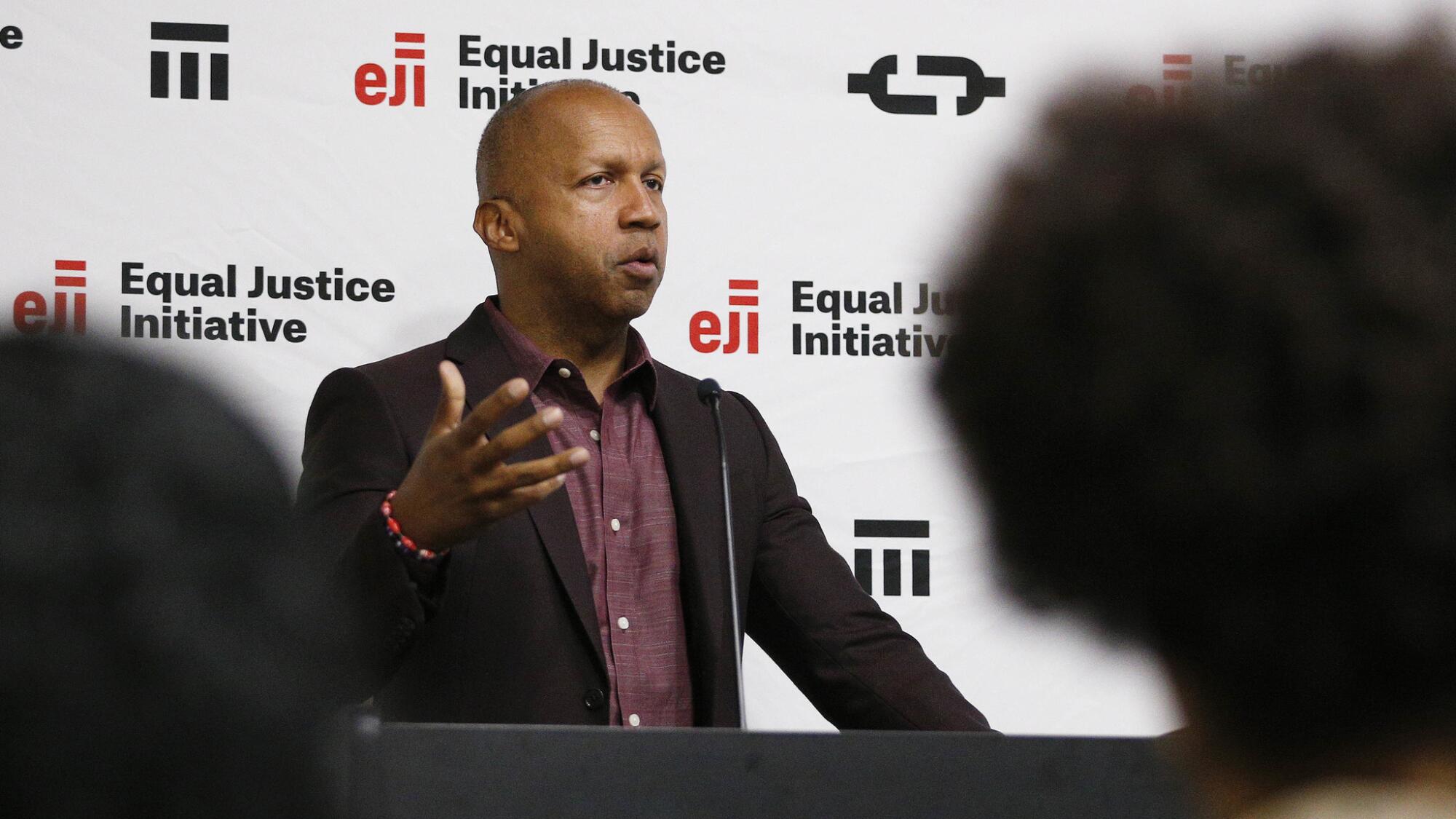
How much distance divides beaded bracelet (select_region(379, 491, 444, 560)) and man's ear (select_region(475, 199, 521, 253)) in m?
0.93

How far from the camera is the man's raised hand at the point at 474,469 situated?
66.0 inches

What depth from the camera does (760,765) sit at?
1301 mm

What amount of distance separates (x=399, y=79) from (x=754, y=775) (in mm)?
2504

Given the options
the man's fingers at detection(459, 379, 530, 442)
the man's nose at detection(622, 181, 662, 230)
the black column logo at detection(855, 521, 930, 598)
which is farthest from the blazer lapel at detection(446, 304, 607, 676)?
the black column logo at detection(855, 521, 930, 598)

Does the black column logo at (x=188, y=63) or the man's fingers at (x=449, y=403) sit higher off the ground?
the black column logo at (x=188, y=63)

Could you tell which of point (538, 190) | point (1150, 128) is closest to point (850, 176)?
point (538, 190)

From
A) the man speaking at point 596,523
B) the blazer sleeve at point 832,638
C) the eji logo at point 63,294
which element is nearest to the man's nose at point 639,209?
the man speaking at point 596,523

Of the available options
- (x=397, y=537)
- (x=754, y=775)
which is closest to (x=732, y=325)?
(x=397, y=537)

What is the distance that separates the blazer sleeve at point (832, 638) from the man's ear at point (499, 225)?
59 centimetres

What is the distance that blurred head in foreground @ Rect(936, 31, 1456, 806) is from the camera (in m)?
0.57

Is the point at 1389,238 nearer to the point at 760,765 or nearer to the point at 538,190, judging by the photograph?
the point at 760,765

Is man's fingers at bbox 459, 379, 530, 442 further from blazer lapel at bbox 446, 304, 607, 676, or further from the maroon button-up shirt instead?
the maroon button-up shirt

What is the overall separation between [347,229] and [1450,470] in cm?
307

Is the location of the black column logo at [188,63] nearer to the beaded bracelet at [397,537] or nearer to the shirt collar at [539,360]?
the shirt collar at [539,360]
